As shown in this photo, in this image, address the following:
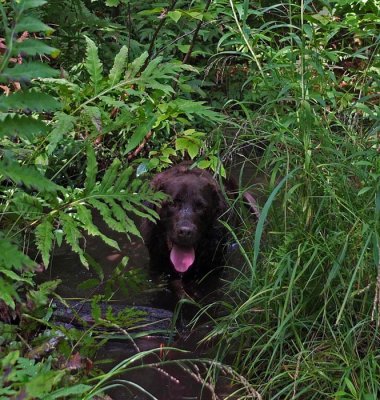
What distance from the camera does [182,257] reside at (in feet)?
20.3

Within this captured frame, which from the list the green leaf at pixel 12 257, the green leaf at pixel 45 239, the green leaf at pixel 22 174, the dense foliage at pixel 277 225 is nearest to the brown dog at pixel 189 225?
the dense foliage at pixel 277 225

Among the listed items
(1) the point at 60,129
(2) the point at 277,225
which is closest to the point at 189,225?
(2) the point at 277,225

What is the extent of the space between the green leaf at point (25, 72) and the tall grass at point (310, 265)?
6.22 ft

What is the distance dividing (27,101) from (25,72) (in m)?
0.09

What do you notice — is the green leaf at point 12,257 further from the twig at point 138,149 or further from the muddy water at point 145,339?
the twig at point 138,149

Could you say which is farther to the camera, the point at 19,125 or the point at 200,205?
the point at 200,205

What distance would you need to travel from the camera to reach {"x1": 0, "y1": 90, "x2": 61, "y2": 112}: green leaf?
208 cm

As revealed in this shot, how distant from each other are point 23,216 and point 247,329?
1.32 m

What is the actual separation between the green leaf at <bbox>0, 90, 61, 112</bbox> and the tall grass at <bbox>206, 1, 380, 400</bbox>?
191 cm

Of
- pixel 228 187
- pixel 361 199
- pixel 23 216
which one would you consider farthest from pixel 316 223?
pixel 228 187

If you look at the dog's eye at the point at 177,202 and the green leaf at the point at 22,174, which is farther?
the dog's eye at the point at 177,202

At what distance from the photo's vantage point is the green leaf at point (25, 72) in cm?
210

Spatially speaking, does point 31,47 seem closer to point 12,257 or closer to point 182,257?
point 12,257

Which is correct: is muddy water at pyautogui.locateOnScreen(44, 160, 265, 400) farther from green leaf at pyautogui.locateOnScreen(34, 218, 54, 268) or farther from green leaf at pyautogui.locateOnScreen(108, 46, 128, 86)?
green leaf at pyautogui.locateOnScreen(108, 46, 128, 86)
